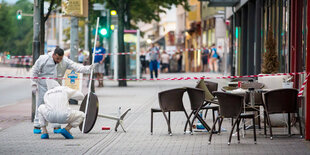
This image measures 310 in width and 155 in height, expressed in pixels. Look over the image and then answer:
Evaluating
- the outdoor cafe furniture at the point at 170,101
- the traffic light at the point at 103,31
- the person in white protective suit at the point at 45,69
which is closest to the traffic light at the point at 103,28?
the traffic light at the point at 103,31

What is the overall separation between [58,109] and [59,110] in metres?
0.02

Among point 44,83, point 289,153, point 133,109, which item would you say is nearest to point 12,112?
point 133,109

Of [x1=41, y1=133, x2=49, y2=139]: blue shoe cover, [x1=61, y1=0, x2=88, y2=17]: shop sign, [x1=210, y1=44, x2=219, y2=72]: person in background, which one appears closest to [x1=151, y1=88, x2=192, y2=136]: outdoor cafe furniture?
[x1=41, y1=133, x2=49, y2=139]: blue shoe cover

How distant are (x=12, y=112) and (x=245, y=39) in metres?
14.1

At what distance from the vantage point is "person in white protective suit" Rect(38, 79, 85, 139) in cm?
1267

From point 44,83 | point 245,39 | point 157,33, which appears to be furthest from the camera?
point 157,33

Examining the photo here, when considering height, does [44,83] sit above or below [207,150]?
above

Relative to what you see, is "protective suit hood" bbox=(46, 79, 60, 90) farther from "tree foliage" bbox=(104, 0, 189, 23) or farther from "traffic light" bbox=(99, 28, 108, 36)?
"tree foliage" bbox=(104, 0, 189, 23)

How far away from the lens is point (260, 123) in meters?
15.0

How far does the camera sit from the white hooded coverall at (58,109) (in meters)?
12.7

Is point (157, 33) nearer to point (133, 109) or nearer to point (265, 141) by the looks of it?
point (133, 109)

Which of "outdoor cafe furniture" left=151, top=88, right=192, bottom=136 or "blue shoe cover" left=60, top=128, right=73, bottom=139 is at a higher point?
"outdoor cafe furniture" left=151, top=88, right=192, bottom=136

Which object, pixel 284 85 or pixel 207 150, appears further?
pixel 284 85

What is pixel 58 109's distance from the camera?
12.7m
